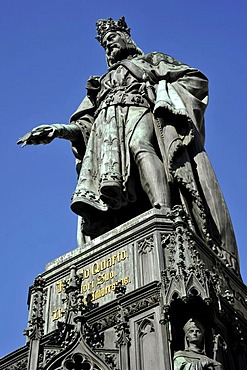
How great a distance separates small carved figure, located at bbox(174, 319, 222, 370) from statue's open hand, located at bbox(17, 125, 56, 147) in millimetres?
7170

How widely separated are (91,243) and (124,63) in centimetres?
586

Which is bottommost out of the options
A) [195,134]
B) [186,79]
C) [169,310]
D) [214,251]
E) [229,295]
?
[169,310]

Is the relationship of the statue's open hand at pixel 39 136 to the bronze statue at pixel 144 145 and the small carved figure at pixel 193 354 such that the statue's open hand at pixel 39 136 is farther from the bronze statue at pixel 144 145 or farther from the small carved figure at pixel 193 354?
the small carved figure at pixel 193 354

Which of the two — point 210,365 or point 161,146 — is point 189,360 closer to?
point 210,365

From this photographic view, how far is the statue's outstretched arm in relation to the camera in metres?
15.7

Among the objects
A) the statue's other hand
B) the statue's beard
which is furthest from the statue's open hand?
the statue's other hand

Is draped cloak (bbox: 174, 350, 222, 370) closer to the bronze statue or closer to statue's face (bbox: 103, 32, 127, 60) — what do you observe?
the bronze statue

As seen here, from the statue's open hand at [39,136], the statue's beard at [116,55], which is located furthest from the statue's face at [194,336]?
the statue's beard at [116,55]

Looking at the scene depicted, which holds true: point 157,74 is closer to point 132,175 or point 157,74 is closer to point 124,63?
point 124,63

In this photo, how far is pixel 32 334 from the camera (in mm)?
10484

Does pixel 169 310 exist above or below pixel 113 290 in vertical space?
below

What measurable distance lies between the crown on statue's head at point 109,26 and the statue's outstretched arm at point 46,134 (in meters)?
3.46

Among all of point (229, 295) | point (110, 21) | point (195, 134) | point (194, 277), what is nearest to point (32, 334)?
point (194, 277)

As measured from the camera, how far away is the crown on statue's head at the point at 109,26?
61.4ft
